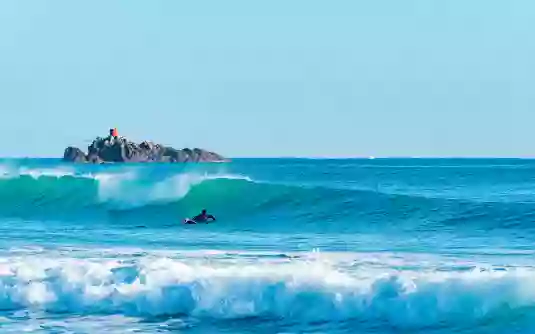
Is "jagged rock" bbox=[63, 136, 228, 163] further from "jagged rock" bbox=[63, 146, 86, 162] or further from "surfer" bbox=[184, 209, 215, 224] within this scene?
"surfer" bbox=[184, 209, 215, 224]

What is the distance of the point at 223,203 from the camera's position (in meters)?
23.6

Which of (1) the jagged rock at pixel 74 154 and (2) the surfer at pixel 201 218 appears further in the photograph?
(1) the jagged rock at pixel 74 154

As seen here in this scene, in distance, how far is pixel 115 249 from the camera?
13.0m

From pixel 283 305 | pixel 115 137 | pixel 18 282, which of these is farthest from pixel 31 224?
pixel 115 137

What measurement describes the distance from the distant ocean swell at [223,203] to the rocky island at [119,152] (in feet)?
176

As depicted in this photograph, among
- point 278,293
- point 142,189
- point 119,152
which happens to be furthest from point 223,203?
point 119,152

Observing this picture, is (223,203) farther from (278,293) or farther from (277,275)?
(278,293)

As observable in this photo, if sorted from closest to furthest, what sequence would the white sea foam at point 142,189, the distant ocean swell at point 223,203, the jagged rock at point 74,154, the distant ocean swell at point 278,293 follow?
the distant ocean swell at point 278,293 → the distant ocean swell at point 223,203 → the white sea foam at point 142,189 → the jagged rock at point 74,154

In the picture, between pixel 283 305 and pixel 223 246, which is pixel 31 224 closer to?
pixel 223 246

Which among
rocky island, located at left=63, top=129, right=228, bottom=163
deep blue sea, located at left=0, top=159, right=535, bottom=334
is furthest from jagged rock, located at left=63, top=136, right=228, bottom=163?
deep blue sea, located at left=0, top=159, right=535, bottom=334

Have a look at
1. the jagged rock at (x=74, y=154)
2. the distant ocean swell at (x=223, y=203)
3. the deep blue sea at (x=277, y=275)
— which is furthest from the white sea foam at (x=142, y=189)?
the jagged rock at (x=74, y=154)

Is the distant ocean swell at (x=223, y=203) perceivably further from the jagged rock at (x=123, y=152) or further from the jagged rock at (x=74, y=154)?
the jagged rock at (x=74, y=154)

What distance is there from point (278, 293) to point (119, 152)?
250ft

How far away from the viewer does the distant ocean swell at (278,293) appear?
832 cm
